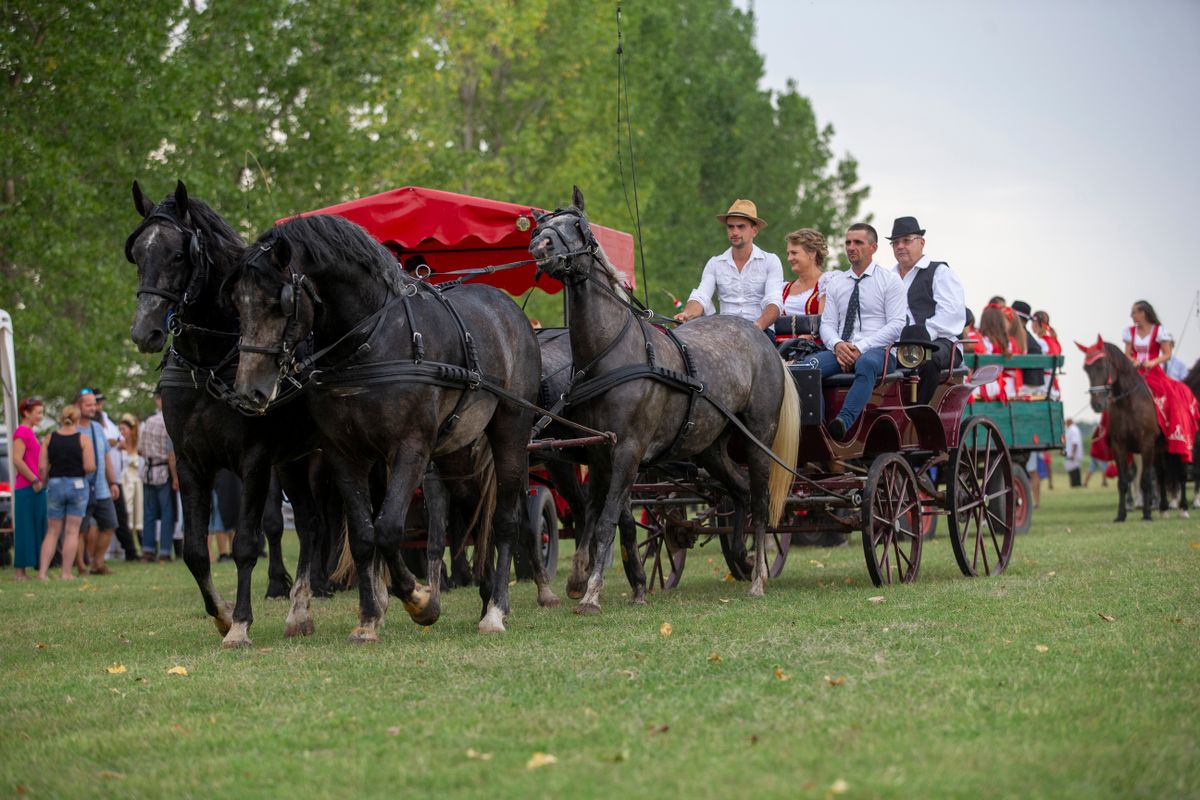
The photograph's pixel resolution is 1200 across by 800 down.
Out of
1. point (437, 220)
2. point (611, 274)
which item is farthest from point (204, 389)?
point (437, 220)

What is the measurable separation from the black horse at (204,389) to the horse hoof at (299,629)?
326 mm

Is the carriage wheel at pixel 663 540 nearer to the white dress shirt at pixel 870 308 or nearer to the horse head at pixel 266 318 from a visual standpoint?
the white dress shirt at pixel 870 308

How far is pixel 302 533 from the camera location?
8.68 metres

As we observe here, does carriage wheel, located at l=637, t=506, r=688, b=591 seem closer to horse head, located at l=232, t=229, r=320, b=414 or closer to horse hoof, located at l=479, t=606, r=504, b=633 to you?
horse hoof, located at l=479, t=606, r=504, b=633

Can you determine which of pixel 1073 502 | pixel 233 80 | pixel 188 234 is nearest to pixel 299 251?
pixel 188 234

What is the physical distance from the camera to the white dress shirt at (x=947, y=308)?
36.5 feet

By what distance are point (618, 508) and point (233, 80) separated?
630 inches

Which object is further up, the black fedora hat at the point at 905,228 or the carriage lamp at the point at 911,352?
the black fedora hat at the point at 905,228

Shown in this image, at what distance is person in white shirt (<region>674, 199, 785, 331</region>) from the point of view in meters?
11.0

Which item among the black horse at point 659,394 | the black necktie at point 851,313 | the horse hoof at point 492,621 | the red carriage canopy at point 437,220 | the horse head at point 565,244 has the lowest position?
the horse hoof at point 492,621

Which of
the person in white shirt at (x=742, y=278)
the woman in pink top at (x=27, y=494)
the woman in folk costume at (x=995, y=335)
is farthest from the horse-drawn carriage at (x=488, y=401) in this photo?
the woman in pink top at (x=27, y=494)

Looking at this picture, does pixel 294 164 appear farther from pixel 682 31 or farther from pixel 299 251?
pixel 682 31

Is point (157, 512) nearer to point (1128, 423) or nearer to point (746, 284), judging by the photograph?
point (746, 284)

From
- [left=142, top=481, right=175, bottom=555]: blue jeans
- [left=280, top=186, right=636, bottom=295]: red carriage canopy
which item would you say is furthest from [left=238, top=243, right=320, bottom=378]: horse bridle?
[left=142, top=481, right=175, bottom=555]: blue jeans
